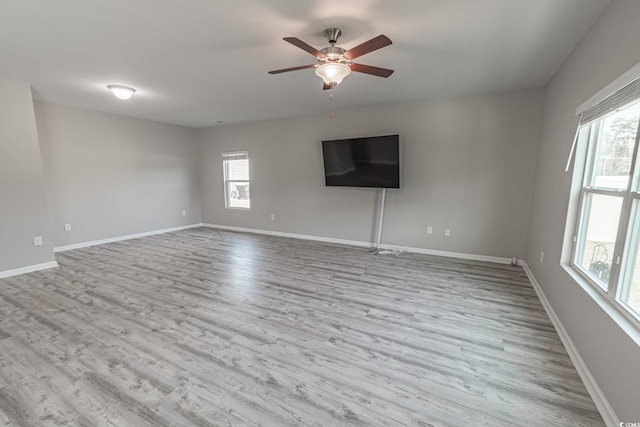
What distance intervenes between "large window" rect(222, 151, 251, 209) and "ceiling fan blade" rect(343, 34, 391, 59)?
4.56 m

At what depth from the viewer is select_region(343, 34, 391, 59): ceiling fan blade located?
6.31ft

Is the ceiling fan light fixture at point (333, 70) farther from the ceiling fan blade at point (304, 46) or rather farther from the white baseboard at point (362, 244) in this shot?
the white baseboard at point (362, 244)

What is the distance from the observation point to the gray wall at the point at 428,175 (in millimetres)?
3963

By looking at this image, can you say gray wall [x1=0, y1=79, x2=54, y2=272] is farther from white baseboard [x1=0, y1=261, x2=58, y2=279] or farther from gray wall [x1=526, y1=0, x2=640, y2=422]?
gray wall [x1=526, y1=0, x2=640, y2=422]

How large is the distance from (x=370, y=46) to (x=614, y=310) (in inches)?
92.9

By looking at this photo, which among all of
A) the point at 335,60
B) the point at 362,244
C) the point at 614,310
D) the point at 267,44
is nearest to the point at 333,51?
the point at 335,60

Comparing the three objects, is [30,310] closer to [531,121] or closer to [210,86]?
[210,86]

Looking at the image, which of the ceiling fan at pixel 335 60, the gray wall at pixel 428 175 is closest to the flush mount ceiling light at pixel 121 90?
the ceiling fan at pixel 335 60

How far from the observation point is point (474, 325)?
2.43 meters

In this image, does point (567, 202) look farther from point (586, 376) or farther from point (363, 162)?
point (363, 162)

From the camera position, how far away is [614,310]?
5.25ft

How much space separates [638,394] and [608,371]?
0.31 m

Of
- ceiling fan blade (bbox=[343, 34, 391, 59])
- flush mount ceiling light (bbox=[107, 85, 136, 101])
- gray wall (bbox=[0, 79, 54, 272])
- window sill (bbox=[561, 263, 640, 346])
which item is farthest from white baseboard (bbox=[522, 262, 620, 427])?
gray wall (bbox=[0, 79, 54, 272])

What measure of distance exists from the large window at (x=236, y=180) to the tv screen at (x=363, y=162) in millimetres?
2299
